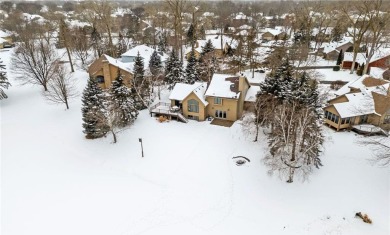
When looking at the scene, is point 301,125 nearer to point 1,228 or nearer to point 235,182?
point 235,182

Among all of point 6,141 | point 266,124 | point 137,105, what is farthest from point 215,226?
point 6,141

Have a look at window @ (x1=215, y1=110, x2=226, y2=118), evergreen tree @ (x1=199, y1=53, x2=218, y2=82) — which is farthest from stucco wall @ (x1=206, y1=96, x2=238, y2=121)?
evergreen tree @ (x1=199, y1=53, x2=218, y2=82)

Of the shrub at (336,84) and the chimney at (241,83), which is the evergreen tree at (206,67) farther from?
the shrub at (336,84)

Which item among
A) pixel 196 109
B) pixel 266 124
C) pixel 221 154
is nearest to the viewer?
pixel 221 154

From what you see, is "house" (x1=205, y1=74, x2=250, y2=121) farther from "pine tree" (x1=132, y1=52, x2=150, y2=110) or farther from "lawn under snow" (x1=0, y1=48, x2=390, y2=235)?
"pine tree" (x1=132, y1=52, x2=150, y2=110)

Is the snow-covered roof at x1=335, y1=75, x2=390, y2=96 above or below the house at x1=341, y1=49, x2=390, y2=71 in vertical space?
below

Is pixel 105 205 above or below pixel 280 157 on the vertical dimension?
below

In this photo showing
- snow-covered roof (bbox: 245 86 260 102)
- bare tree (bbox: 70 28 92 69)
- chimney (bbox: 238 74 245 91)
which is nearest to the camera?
chimney (bbox: 238 74 245 91)
